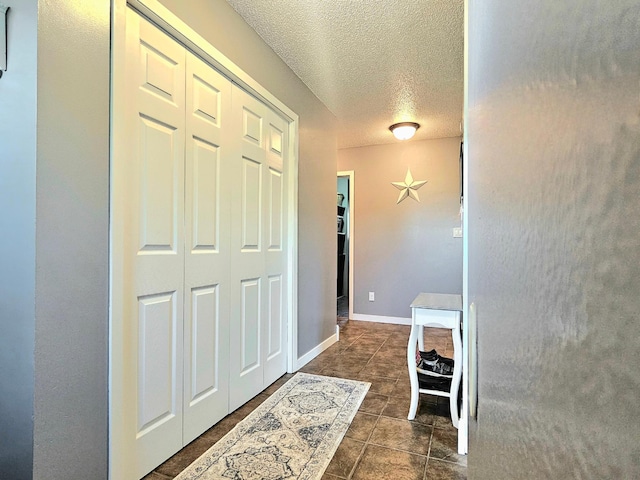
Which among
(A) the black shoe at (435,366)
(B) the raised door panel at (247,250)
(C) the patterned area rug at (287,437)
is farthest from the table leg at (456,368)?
(B) the raised door panel at (247,250)

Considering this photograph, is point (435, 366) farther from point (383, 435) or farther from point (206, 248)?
point (206, 248)

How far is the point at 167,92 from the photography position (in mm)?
1629

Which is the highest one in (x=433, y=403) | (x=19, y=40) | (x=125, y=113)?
(x=19, y=40)

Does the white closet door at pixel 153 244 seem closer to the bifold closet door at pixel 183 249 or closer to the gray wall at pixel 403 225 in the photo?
the bifold closet door at pixel 183 249

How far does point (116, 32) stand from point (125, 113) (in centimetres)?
29

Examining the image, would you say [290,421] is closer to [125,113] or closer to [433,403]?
[433,403]

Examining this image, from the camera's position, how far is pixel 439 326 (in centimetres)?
197

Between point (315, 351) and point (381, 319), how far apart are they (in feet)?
5.86

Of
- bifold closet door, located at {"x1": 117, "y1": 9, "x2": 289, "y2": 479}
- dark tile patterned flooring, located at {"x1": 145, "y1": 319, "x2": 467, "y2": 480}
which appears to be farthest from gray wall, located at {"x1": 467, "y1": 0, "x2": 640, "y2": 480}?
dark tile patterned flooring, located at {"x1": 145, "y1": 319, "x2": 467, "y2": 480}

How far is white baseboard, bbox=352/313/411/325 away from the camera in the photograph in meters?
4.61

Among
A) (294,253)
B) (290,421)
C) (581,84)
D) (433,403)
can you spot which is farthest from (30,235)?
(433,403)

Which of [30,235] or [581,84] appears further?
[30,235]

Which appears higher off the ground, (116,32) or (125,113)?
(116,32)

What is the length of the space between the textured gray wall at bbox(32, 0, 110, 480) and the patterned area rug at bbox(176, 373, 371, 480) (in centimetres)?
53
